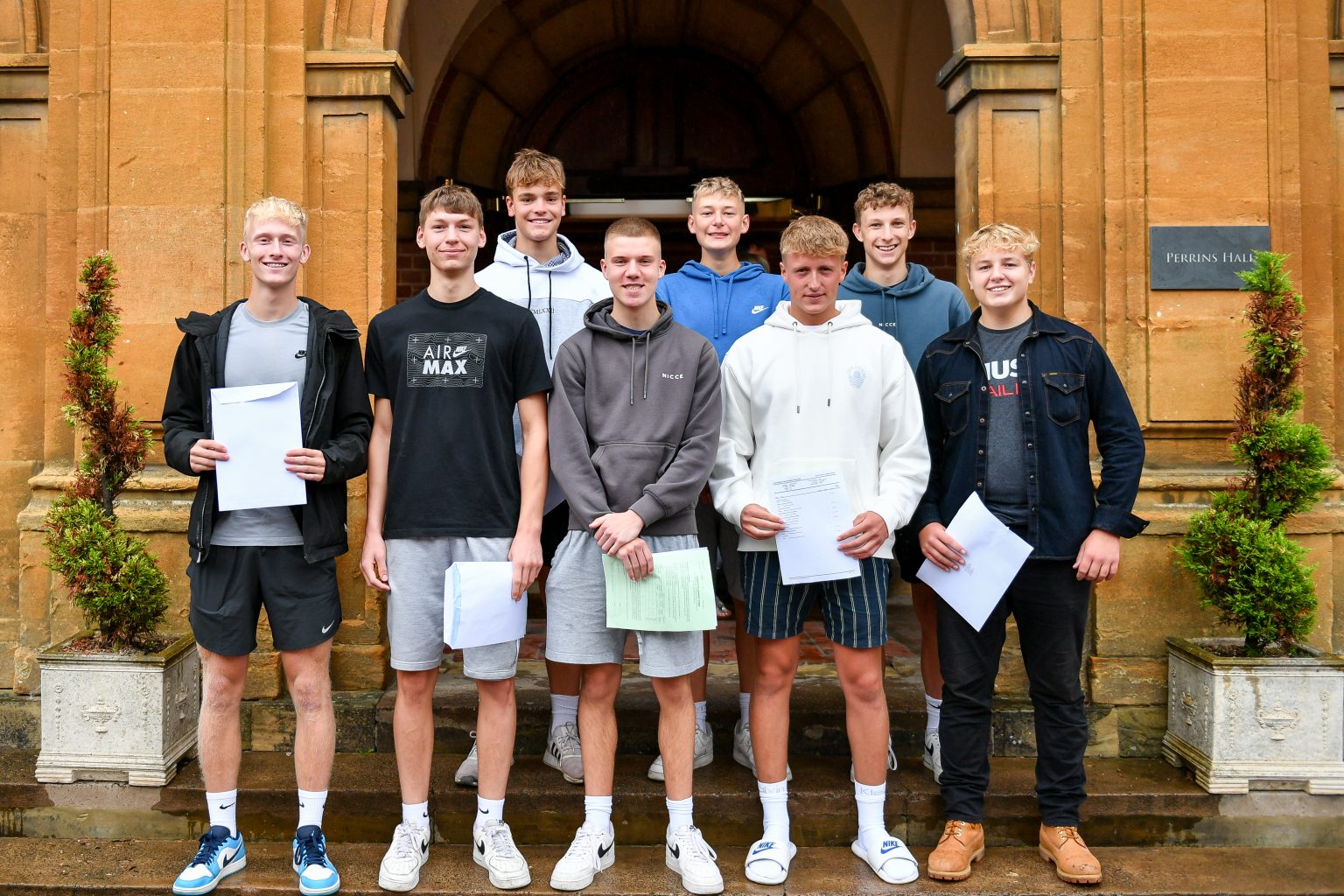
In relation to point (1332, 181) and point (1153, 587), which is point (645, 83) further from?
point (1153, 587)

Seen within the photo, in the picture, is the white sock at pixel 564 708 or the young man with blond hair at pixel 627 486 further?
the white sock at pixel 564 708

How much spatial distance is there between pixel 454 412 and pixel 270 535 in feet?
2.37

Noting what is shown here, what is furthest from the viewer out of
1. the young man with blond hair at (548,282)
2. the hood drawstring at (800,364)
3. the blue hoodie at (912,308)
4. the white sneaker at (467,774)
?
the blue hoodie at (912,308)

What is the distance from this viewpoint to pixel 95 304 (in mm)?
3975

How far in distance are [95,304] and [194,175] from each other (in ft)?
2.81

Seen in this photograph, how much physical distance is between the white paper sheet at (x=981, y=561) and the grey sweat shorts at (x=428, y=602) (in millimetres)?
1492

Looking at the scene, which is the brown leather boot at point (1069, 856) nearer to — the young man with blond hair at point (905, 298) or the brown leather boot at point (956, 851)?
the brown leather boot at point (956, 851)

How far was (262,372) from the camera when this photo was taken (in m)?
3.38

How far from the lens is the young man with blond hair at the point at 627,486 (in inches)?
129

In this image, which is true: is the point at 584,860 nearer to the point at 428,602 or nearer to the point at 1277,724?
the point at 428,602

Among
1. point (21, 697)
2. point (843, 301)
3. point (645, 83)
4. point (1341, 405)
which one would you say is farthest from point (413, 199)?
point (1341, 405)

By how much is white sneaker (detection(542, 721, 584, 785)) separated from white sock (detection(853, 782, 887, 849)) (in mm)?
1034

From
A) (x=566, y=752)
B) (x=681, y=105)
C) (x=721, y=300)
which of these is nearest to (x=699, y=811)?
(x=566, y=752)

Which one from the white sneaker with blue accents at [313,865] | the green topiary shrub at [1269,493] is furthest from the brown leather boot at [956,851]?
the white sneaker with blue accents at [313,865]
